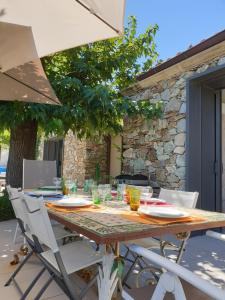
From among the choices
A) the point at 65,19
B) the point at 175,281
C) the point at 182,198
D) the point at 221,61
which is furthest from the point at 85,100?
the point at 175,281

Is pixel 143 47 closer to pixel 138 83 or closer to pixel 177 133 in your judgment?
pixel 138 83

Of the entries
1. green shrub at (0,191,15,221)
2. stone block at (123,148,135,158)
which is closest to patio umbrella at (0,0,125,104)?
green shrub at (0,191,15,221)

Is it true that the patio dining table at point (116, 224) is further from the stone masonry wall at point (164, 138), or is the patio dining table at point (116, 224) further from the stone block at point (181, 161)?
the stone masonry wall at point (164, 138)

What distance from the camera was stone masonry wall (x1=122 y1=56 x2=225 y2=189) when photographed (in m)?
4.72

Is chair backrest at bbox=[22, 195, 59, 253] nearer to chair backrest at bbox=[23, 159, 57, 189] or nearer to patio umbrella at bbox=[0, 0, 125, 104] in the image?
patio umbrella at bbox=[0, 0, 125, 104]

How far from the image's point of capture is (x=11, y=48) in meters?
2.54

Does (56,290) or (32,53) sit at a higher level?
(32,53)

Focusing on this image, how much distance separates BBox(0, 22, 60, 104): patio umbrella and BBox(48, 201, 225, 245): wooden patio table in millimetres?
1417

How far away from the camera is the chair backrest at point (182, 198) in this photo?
2.56m

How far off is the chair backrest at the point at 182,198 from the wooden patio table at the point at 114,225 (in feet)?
1.56

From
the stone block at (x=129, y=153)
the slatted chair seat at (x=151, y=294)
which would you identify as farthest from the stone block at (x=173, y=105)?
the slatted chair seat at (x=151, y=294)

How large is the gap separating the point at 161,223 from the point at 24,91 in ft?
7.63

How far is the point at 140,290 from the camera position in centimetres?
163

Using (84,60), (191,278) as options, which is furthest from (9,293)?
(84,60)
